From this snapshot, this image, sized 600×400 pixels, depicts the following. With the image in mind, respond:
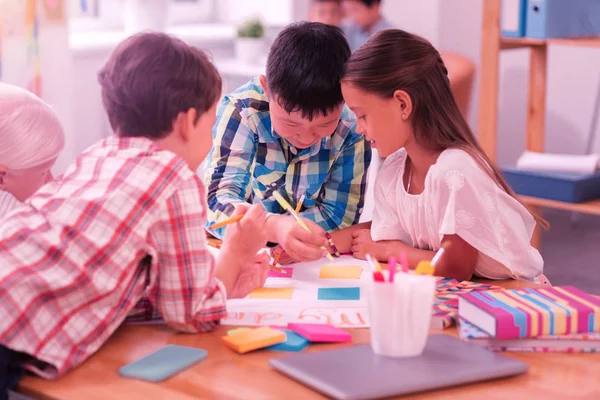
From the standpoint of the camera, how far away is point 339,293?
4.49 ft

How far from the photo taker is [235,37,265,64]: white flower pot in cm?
400

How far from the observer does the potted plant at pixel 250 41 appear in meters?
4.01

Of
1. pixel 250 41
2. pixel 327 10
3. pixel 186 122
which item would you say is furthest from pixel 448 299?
pixel 327 10

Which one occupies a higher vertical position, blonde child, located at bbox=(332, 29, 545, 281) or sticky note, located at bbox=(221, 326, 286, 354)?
blonde child, located at bbox=(332, 29, 545, 281)

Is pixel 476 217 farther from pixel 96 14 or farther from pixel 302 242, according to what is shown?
pixel 96 14

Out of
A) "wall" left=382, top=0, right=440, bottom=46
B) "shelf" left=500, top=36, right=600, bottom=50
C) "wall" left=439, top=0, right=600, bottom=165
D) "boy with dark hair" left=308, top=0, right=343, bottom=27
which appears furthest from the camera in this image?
"wall" left=382, top=0, right=440, bottom=46

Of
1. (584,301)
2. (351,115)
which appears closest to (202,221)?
(584,301)

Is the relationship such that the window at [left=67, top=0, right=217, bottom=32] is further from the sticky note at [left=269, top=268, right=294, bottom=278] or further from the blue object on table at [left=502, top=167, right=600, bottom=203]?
the sticky note at [left=269, top=268, right=294, bottom=278]

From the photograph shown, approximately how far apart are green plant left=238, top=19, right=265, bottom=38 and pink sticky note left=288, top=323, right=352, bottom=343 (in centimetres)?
301

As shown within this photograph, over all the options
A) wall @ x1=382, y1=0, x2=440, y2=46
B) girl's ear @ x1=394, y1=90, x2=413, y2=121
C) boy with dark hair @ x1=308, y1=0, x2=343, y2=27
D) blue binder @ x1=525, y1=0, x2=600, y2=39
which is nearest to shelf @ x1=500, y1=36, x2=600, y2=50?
blue binder @ x1=525, y1=0, x2=600, y2=39

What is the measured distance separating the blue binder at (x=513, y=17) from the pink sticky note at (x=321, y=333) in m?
2.36

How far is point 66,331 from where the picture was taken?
107cm

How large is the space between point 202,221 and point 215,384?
0.24 meters

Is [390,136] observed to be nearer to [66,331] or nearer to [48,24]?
[66,331]
